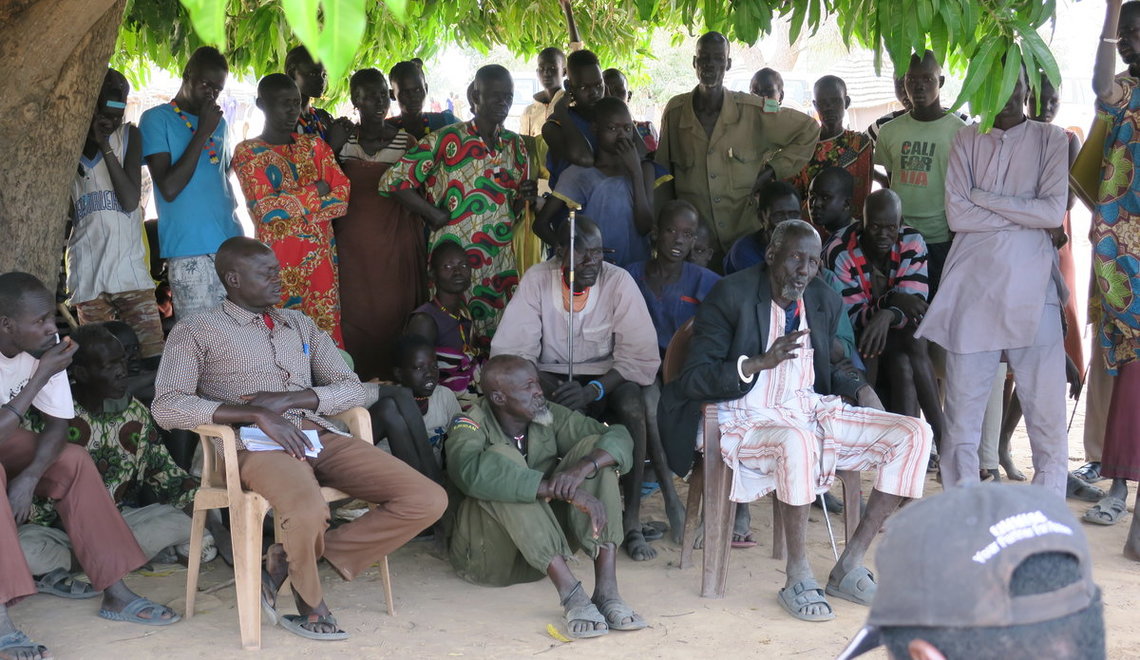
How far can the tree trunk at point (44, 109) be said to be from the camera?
4.30 metres

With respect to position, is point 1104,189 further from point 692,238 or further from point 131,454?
point 131,454

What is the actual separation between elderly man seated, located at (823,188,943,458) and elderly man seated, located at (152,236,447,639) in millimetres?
2395

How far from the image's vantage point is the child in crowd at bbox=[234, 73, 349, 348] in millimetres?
5438

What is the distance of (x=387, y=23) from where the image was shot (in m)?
7.60

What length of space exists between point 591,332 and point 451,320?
2.40 ft

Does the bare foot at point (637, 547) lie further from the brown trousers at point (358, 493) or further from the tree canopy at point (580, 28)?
the tree canopy at point (580, 28)

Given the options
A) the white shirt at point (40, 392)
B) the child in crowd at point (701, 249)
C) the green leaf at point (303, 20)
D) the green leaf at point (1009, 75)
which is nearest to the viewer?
the green leaf at point (303, 20)

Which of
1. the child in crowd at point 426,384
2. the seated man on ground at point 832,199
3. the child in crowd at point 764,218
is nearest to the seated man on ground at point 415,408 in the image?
the child in crowd at point 426,384

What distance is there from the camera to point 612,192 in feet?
18.8

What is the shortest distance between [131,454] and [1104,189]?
169 inches

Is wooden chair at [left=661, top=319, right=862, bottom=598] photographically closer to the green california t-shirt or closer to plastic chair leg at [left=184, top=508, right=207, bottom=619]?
the green california t-shirt

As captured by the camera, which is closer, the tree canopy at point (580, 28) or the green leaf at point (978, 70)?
the tree canopy at point (580, 28)

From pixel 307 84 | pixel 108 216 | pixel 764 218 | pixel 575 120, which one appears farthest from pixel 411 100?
pixel 764 218

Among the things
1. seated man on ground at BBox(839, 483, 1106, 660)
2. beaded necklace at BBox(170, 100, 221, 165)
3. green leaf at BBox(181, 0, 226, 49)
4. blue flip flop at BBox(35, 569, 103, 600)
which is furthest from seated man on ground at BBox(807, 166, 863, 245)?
seated man on ground at BBox(839, 483, 1106, 660)
